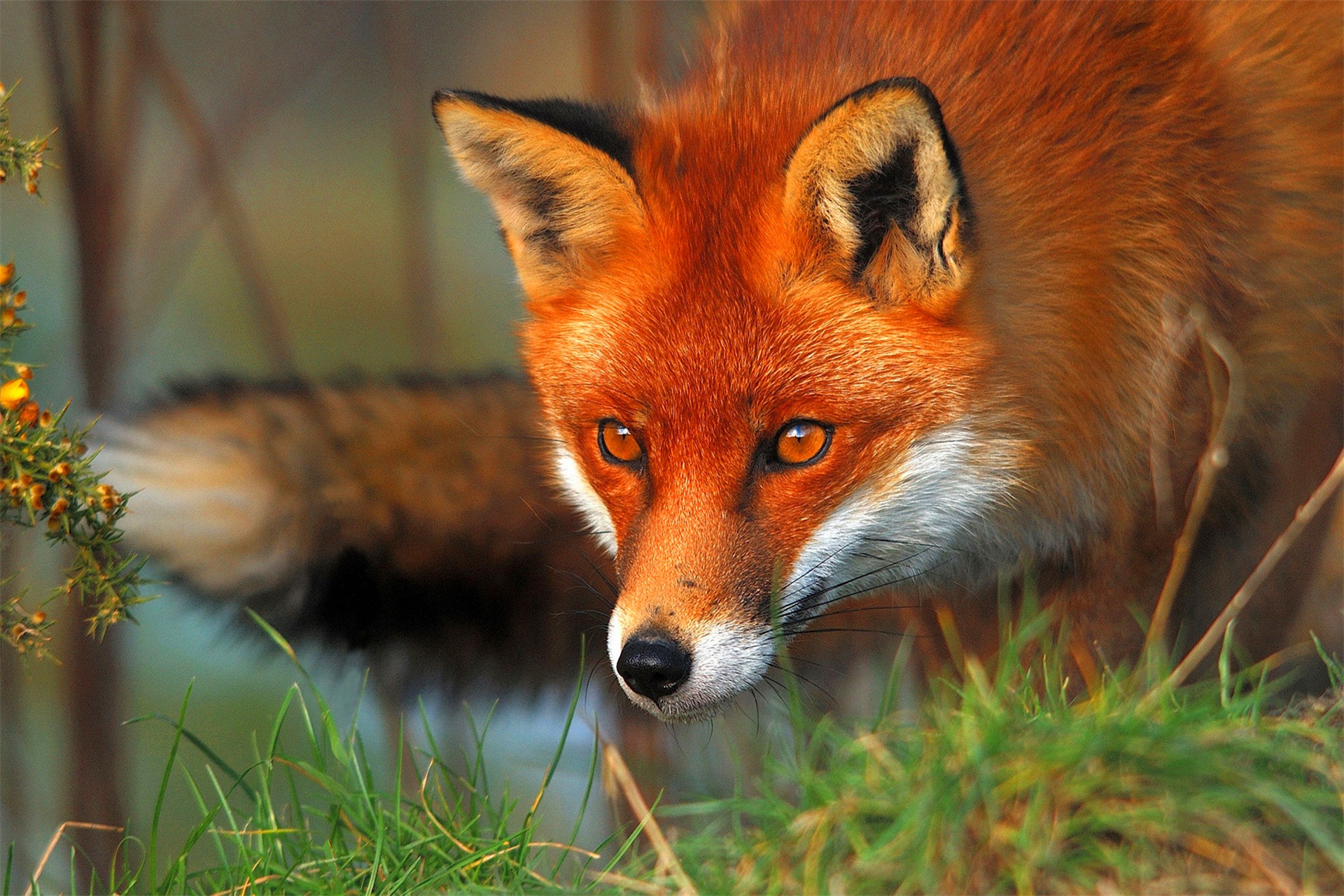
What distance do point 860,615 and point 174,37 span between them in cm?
469

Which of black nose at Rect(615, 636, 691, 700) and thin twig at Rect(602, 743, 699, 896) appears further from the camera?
black nose at Rect(615, 636, 691, 700)

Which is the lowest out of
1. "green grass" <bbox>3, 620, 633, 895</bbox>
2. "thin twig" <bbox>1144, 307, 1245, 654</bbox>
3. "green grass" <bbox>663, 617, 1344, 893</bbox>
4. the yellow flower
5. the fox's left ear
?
"green grass" <bbox>3, 620, 633, 895</bbox>

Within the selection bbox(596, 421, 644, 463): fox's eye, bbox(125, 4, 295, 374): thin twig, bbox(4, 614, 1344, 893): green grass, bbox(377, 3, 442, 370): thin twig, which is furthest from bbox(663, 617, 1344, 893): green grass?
bbox(377, 3, 442, 370): thin twig

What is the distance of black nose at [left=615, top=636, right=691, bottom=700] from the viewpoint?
72.0 inches

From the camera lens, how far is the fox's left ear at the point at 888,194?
1848 millimetres

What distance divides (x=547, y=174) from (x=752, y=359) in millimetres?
610

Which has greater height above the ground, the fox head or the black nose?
the fox head

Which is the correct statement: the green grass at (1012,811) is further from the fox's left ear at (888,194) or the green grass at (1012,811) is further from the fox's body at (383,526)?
the fox's body at (383,526)

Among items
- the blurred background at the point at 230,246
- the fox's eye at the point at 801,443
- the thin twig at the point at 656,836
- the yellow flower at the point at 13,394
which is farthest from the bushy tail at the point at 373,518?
the thin twig at the point at 656,836

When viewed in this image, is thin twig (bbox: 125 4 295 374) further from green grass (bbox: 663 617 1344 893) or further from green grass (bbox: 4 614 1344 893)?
green grass (bbox: 663 617 1344 893)

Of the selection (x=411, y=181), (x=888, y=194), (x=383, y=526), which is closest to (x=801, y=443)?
(x=888, y=194)

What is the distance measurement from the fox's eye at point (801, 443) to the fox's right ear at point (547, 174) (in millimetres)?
571

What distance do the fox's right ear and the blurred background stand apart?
0.29 metres

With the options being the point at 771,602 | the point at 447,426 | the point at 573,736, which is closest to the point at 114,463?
the point at 447,426
